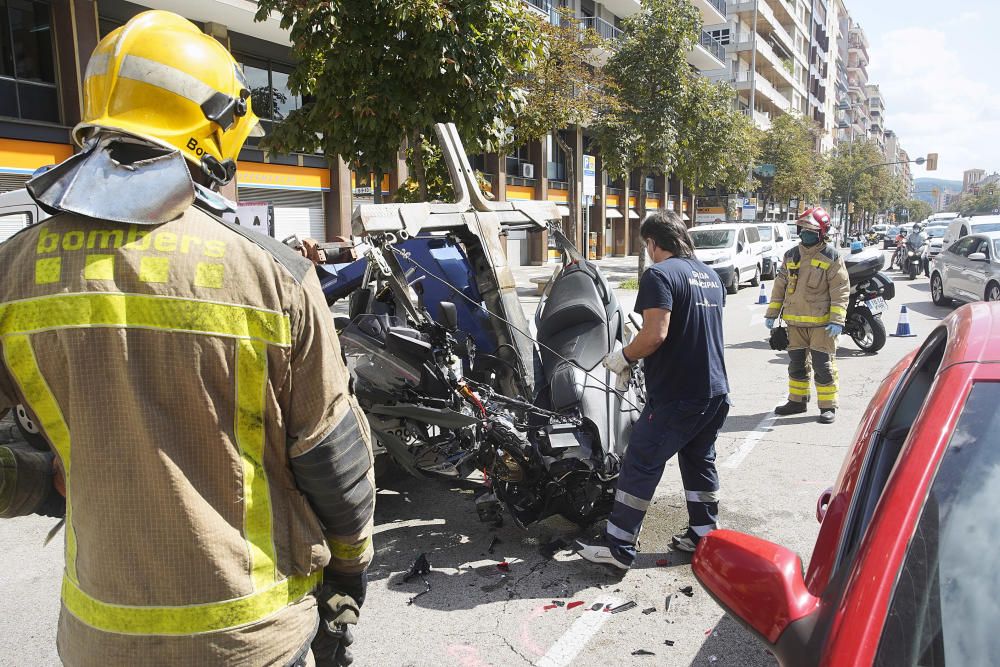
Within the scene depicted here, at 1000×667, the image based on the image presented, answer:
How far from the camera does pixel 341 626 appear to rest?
5.94 ft

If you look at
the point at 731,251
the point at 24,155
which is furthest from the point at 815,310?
the point at 24,155

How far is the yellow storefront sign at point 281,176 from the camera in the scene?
16453mm

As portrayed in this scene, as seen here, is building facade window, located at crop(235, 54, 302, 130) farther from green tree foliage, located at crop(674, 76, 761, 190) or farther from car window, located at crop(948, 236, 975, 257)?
car window, located at crop(948, 236, 975, 257)

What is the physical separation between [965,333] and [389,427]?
301 cm

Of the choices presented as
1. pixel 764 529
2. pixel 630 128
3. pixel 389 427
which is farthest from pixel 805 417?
pixel 630 128

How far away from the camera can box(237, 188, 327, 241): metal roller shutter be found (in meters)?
17.4

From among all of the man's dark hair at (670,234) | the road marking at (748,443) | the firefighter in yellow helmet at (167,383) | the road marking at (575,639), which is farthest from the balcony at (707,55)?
the firefighter in yellow helmet at (167,383)

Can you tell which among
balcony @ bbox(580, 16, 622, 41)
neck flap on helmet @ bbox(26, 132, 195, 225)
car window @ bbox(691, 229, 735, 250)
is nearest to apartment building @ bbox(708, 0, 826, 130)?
balcony @ bbox(580, 16, 622, 41)

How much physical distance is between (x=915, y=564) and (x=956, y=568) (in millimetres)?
72

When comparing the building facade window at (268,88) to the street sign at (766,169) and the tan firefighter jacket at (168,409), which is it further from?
the street sign at (766,169)

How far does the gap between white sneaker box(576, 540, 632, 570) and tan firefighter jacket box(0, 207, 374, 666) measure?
254 centimetres

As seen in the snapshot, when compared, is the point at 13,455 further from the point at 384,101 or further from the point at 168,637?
the point at 384,101

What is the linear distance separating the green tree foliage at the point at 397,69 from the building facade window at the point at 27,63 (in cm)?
697

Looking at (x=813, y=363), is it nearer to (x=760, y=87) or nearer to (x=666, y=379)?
(x=666, y=379)
